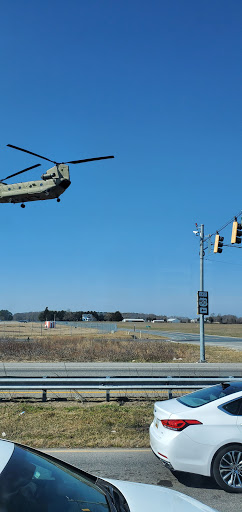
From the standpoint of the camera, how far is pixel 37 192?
17422 mm

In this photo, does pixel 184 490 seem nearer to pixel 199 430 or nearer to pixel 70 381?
pixel 199 430

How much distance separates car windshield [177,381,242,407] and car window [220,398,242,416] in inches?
8.6

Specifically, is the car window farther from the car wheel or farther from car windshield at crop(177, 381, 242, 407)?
the car wheel

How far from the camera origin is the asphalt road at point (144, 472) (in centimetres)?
544

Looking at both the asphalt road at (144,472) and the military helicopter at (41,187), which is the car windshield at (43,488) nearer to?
the asphalt road at (144,472)

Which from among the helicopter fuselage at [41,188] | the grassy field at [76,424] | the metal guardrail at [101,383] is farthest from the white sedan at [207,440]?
the helicopter fuselage at [41,188]

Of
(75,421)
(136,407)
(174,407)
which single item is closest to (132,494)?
(174,407)

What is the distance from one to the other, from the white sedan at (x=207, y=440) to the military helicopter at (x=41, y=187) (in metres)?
11.0

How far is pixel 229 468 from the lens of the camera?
5.69 metres

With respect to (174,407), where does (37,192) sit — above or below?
above

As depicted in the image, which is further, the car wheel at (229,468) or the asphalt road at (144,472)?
the car wheel at (229,468)

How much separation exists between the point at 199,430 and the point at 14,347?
23.0 meters

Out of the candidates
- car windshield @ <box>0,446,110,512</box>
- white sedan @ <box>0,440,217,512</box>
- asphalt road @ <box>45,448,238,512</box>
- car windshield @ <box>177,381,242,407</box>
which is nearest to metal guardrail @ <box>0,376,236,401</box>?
asphalt road @ <box>45,448,238,512</box>

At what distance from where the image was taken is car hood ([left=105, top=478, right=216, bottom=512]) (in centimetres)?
272
